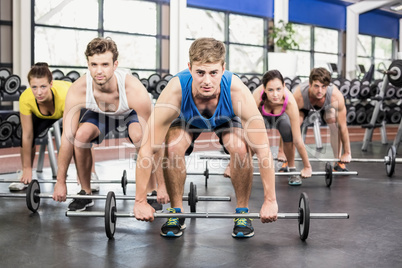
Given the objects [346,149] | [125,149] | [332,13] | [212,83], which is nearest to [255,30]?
[332,13]

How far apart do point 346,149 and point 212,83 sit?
1849 mm

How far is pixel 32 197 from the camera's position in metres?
2.29

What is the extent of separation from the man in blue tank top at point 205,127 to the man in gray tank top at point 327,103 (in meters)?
1.43

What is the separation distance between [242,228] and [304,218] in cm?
27

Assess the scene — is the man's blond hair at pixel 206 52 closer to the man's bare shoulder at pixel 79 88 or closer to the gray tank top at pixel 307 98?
the man's bare shoulder at pixel 79 88

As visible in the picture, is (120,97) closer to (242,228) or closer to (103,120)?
(103,120)

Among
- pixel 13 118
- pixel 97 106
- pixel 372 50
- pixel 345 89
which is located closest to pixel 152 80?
pixel 13 118

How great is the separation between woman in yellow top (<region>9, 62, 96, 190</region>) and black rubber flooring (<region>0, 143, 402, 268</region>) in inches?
10.5

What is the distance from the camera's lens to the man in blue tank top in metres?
1.66

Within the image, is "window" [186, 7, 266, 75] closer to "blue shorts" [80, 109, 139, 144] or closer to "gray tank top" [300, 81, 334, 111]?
"gray tank top" [300, 81, 334, 111]

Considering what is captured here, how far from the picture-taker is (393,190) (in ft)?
9.81

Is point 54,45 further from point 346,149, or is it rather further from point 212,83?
point 212,83

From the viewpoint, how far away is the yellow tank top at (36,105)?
2.71m

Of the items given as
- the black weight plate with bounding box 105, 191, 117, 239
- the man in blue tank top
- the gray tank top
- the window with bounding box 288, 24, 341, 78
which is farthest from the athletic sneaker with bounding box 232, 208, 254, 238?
the window with bounding box 288, 24, 341, 78
